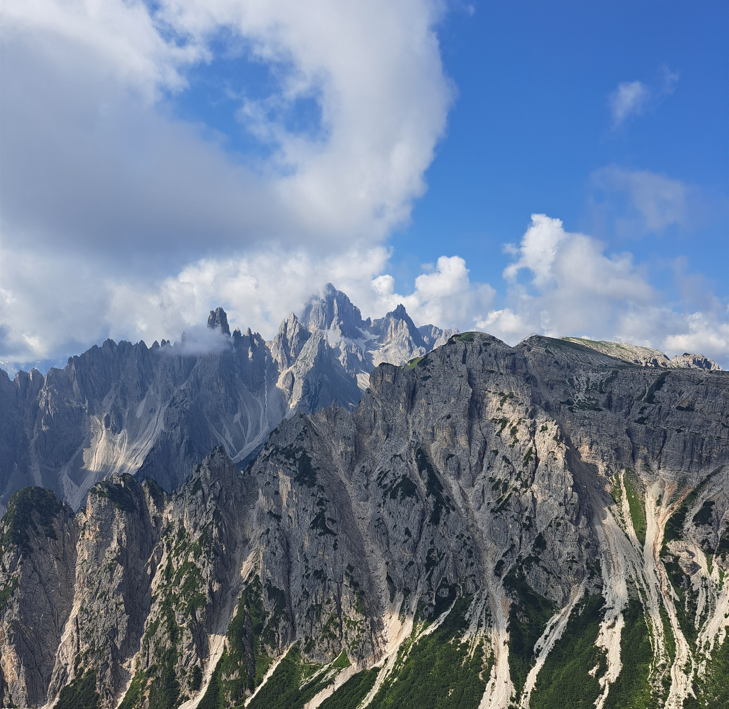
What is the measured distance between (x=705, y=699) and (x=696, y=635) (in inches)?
1303

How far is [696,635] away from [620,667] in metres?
37.8

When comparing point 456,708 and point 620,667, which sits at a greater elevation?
point 620,667

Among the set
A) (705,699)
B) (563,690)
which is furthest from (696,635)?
(563,690)

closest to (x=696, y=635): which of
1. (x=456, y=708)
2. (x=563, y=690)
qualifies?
(x=563, y=690)

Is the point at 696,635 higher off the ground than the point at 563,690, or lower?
higher

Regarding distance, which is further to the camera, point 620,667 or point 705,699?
point 620,667

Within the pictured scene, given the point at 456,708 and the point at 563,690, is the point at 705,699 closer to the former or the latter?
the point at 563,690

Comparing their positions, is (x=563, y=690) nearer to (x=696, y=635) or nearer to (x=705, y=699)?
(x=705, y=699)

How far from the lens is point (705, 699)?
553 ft

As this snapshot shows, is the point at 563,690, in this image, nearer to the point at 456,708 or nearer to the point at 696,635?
the point at 456,708

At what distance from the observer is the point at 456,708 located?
194625 mm

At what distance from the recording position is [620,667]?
192 meters

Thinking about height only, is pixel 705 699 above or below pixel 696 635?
below

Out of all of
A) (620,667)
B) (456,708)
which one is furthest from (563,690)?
(456,708)
